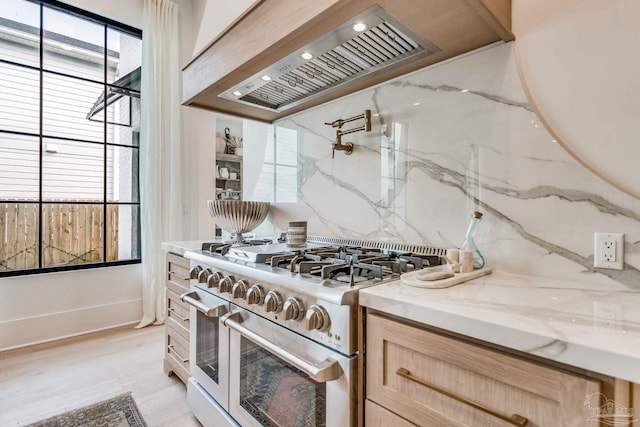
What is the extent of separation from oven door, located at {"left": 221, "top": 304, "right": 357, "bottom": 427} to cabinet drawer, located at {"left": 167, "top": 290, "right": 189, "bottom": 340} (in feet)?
1.96

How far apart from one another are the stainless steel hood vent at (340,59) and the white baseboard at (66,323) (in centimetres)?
242

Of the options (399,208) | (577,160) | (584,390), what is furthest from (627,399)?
(399,208)

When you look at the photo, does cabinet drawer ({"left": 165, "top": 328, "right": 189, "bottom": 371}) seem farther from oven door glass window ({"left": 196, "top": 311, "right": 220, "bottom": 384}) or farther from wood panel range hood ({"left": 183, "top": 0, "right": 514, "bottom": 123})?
wood panel range hood ({"left": 183, "top": 0, "right": 514, "bottom": 123})

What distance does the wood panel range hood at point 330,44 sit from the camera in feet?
3.47

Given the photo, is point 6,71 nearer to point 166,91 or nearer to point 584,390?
point 166,91

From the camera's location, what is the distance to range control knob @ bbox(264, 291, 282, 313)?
105 cm

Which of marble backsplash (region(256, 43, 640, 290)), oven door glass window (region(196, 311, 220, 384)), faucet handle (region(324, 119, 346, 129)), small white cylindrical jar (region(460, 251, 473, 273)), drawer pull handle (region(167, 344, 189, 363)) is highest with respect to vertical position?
faucet handle (region(324, 119, 346, 129))

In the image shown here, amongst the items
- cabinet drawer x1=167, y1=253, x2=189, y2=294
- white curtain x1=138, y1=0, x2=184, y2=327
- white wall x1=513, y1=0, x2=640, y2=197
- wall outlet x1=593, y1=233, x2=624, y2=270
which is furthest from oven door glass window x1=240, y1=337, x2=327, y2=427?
white curtain x1=138, y1=0, x2=184, y2=327

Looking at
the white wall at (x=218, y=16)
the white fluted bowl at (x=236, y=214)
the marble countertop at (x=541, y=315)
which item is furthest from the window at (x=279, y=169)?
the marble countertop at (x=541, y=315)

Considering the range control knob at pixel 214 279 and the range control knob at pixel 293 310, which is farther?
the range control knob at pixel 214 279

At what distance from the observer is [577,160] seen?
106cm

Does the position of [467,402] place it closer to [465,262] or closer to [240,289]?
[465,262]

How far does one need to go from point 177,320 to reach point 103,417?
567mm

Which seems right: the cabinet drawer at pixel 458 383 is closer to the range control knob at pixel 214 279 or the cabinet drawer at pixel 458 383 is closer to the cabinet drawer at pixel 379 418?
the cabinet drawer at pixel 379 418
